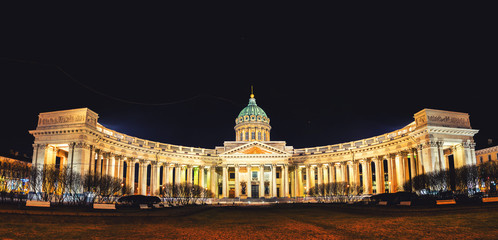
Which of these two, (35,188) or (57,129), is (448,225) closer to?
(35,188)

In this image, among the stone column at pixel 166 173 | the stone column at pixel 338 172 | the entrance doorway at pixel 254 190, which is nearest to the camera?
the stone column at pixel 166 173

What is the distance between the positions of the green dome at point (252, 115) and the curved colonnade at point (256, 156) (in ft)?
47.4

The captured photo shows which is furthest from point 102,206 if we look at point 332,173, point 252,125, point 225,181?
point 252,125

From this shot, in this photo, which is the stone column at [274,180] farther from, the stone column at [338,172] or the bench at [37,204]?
the bench at [37,204]

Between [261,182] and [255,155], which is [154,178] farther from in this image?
[261,182]

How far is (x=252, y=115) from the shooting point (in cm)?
10888

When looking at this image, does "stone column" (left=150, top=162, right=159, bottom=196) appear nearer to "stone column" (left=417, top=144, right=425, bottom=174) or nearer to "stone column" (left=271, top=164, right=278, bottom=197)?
"stone column" (left=271, top=164, right=278, bottom=197)

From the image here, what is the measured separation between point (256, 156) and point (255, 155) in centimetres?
57

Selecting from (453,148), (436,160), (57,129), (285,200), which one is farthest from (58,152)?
(453,148)

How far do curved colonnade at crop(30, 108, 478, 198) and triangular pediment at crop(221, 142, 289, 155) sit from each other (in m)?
0.23

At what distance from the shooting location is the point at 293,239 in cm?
1425

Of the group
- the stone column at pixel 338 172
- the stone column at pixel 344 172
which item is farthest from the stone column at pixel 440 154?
the stone column at pixel 338 172

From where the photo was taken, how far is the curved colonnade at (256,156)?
53156mm

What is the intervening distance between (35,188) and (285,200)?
4598 cm
